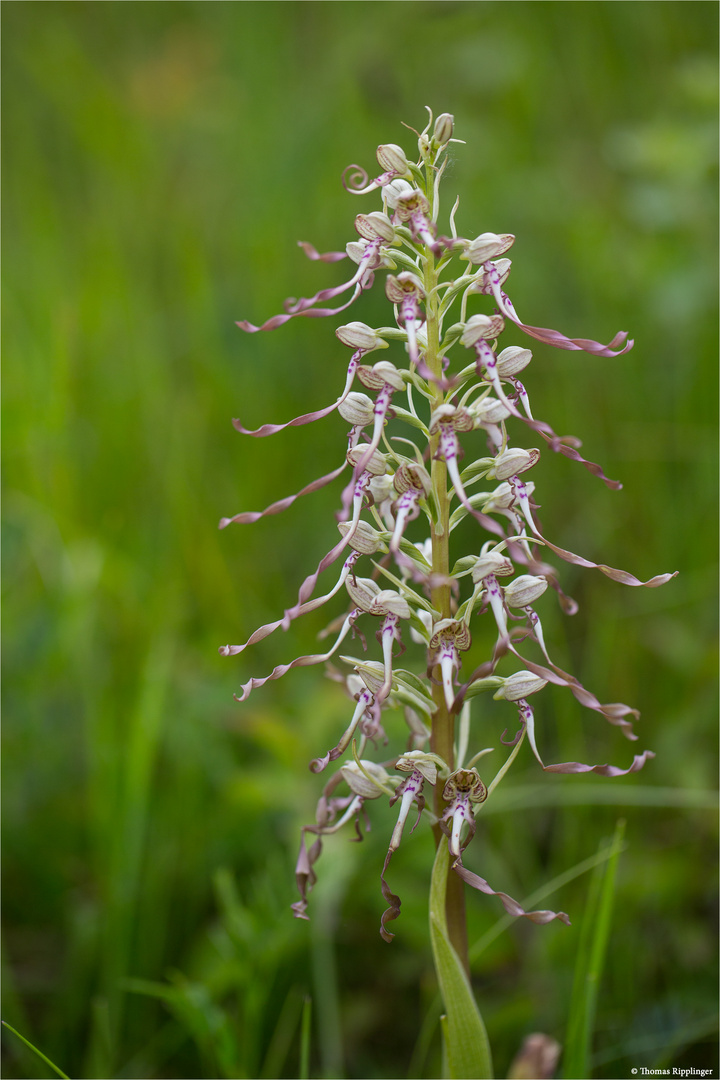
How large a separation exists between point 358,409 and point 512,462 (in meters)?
0.25

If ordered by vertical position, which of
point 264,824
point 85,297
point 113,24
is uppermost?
point 113,24

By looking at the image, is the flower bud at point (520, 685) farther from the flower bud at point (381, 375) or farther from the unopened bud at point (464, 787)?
the flower bud at point (381, 375)

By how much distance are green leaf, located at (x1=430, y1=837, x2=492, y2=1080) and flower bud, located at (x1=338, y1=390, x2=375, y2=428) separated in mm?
652

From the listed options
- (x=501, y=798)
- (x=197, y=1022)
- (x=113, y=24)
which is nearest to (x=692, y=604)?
(x=501, y=798)

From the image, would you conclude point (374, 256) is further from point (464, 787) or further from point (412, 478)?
point (464, 787)

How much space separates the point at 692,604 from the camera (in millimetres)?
2924

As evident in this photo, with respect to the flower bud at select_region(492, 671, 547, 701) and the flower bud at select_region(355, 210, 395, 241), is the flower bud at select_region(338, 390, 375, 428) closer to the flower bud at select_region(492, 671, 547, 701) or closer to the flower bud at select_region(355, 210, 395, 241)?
the flower bud at select_region(355, 210, 395, 241)

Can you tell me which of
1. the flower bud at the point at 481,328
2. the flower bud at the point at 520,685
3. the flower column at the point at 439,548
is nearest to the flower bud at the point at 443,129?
the flower column at the point at 439,548

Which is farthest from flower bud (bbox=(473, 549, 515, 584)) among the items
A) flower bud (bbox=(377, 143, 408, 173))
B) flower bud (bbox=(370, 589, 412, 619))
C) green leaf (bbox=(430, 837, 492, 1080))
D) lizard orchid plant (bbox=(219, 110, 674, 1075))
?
flower bud (bbox=(377, 143, 408, 173))

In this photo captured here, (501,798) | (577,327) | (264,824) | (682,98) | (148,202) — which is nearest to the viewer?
(501,798)

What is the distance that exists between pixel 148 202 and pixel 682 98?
10.5 ft

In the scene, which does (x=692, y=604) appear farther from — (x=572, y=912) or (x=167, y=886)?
(x=167, y=886)

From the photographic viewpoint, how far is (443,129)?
1.23 metres

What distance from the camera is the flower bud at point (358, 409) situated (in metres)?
1.27
